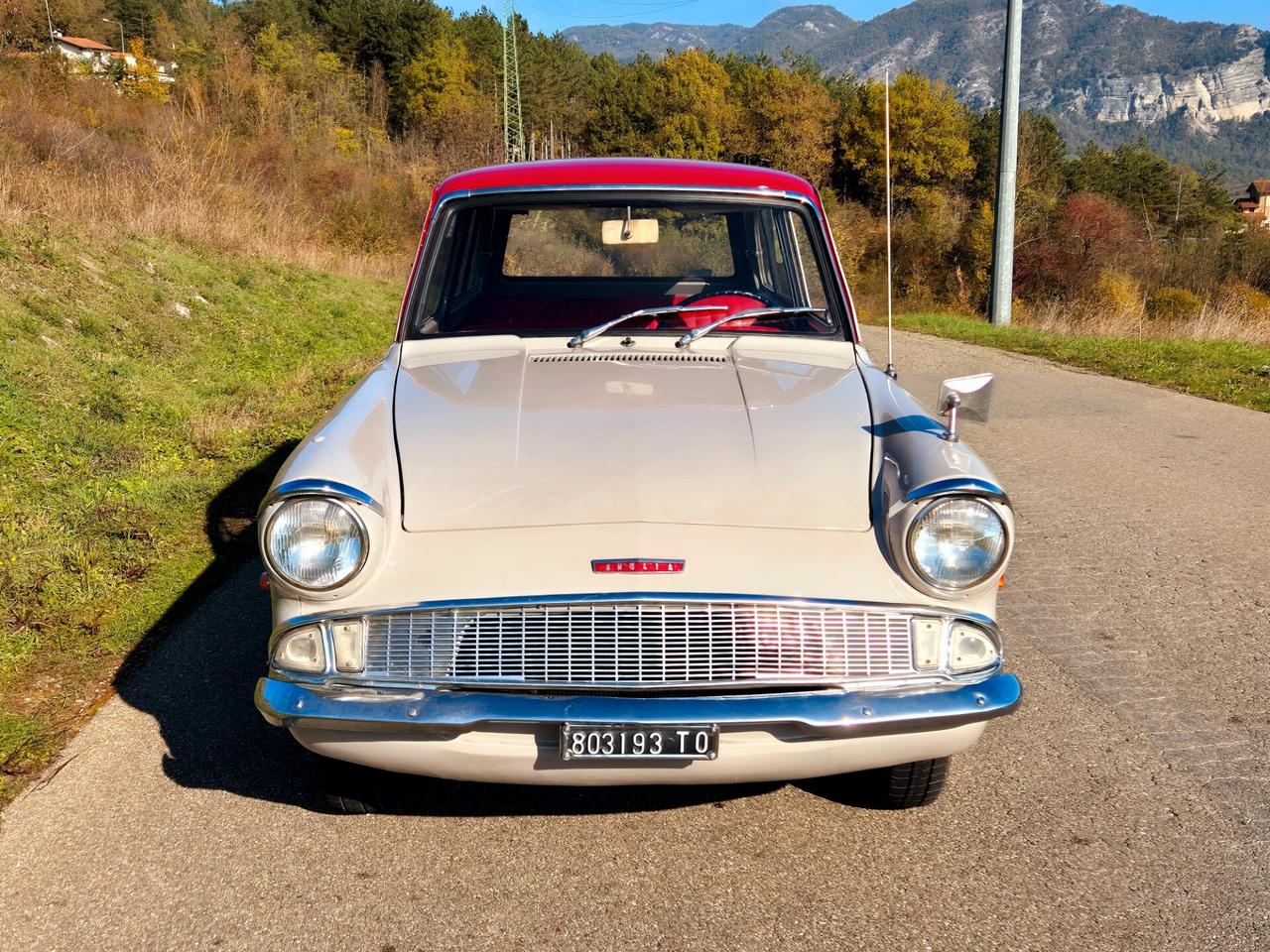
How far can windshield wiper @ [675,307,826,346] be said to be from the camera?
3.85 meters

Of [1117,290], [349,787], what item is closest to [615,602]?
[349,787]

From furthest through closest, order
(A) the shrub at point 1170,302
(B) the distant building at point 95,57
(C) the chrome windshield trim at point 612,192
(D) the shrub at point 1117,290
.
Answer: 1. (D) the shrub at point 1117,290
2. (A) the shrub at point 1170,302
3. (B) the distant building at point 95,57
4. (C) the chrome windshield trim at point 612,192

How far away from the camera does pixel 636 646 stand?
2.50m

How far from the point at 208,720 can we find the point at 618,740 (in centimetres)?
171

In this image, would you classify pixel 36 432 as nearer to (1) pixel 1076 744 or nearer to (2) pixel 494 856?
(2) pixel 494 856

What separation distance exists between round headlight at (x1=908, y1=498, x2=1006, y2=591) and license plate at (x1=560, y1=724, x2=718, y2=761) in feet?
2.14

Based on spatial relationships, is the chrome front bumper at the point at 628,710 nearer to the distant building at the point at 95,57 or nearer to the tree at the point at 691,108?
the distant building at the point at 95,57

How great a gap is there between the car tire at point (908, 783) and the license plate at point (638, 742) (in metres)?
0.68

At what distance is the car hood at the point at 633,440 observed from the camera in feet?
8.88

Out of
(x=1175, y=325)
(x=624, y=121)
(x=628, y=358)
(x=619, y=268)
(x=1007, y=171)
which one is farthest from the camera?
(x=624, y=121)

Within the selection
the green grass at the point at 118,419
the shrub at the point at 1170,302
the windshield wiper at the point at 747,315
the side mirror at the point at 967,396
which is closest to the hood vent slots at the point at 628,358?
the windshield wiper at the point at 747,315

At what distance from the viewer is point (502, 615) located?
8.32 ft

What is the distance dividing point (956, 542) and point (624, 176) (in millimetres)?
2107

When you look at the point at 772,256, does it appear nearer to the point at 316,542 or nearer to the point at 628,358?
the point at 628,358
